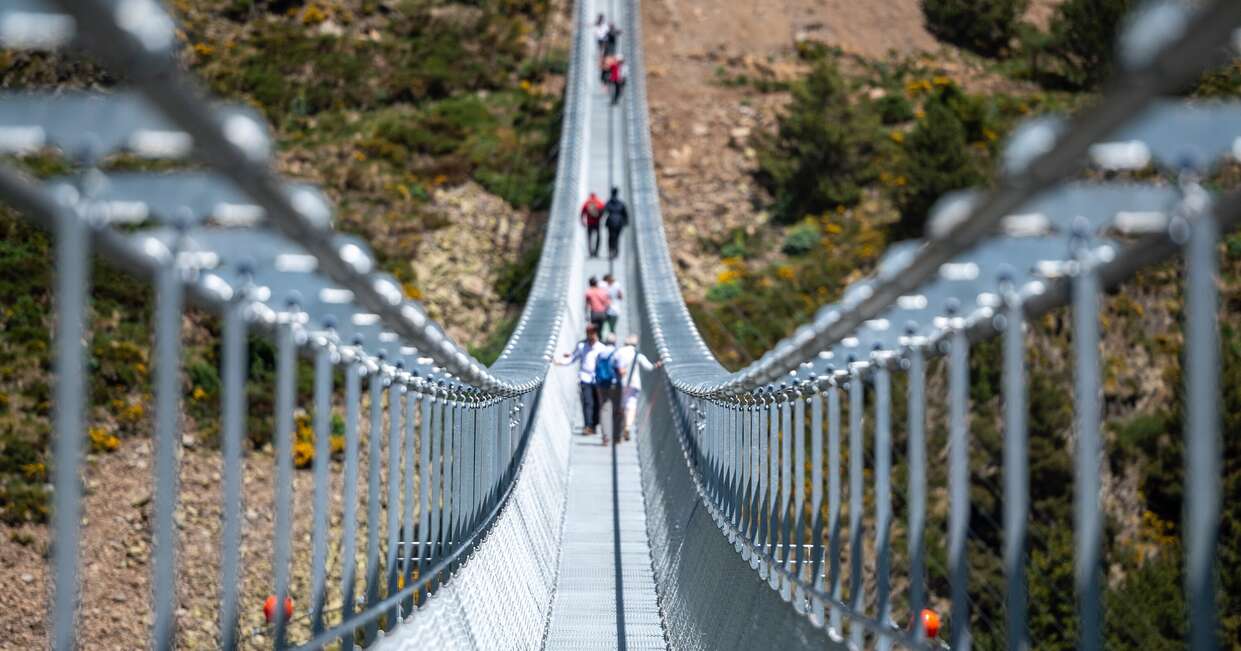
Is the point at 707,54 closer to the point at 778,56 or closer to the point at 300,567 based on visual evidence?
the point at 778,56

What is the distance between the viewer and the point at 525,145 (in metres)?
54.4

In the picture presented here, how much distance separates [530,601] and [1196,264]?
9.42 m

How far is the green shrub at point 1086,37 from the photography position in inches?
2383

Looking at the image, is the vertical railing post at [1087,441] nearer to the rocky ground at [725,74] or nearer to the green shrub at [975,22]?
the rocky ground at [725,74]

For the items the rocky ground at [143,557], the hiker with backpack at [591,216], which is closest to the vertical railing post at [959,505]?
the rocky ground at [143,557]

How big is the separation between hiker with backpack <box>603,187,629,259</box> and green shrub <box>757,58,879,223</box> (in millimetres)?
18176

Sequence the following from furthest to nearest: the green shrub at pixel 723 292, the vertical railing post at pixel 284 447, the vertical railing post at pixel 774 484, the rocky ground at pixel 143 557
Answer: the green shrub at pixel 723 292 → the rocky ground at pixel 143 557 → the vertical railing post at pixel 774 484 → the vertical railing post at pixel 284 447

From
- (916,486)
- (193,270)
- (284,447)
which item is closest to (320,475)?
(284,447)

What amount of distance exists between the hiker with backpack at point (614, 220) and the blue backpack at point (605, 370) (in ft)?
39.0

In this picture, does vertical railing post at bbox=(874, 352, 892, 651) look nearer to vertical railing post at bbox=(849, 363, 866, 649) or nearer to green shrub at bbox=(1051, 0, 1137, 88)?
vertical railing post at bbox=(849, 363, 866, 649)

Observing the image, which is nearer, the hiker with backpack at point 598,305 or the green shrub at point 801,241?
the hiker with backpack at point 598,305

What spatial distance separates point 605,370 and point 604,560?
4.27 m

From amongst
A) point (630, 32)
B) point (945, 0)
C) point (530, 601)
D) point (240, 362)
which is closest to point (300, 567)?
point (530, 601)

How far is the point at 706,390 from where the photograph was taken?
14.5m
